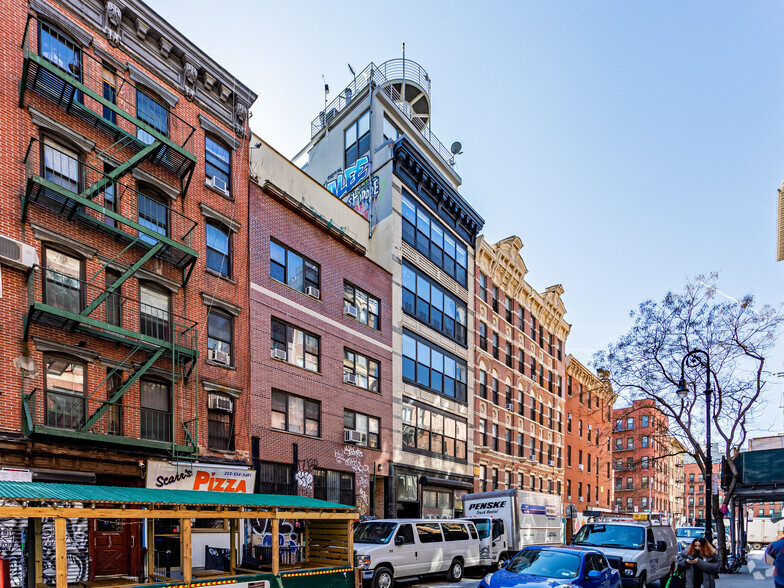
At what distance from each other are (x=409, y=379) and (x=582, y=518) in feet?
94.5

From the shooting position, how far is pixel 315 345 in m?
24.1

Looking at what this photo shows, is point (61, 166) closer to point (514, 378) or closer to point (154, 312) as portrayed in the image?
point (154, 312)

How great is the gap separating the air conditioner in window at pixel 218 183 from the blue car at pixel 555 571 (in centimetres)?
1448

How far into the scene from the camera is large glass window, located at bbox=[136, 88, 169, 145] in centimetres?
1884

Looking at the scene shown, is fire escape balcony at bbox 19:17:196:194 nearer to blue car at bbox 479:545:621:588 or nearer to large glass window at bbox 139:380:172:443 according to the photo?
large glass window at bbox 139:380:172:443

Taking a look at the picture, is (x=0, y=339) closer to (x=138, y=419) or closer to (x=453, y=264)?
(x=138, y=419)

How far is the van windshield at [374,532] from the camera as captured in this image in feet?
55.8

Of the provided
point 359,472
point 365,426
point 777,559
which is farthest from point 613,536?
point 365,426

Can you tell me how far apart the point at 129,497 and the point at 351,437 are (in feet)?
51.3

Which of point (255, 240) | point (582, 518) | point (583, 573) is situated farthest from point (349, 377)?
point (582, 518)

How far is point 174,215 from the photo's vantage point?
760 inches

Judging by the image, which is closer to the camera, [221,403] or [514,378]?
[221,403]

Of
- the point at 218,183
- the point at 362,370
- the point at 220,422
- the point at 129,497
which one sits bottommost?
the point at 129,497

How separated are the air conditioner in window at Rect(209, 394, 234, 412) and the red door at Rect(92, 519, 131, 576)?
443 cm
